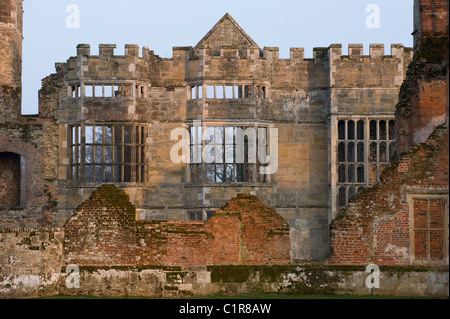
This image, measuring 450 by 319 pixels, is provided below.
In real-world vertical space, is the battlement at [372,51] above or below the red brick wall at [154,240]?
above

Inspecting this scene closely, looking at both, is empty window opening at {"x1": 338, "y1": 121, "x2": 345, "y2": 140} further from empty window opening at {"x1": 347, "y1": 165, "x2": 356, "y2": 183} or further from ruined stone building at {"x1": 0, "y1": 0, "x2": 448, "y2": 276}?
empty window opening at {"x1": 347, "y1": 165, "x2": 356, "y2": 183}

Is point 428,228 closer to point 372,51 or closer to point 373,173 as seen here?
point 373,173

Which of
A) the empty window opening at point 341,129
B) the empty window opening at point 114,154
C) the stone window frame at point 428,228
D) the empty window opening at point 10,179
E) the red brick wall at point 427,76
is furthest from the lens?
the empty window opening at point 10,179

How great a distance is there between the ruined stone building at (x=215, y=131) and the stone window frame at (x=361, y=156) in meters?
0.04

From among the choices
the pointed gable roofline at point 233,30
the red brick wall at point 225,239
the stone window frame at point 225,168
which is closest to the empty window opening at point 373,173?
the stone window frame at point 225,168

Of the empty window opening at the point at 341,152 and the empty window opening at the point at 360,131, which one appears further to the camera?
the empty window opening at the point at 341,152

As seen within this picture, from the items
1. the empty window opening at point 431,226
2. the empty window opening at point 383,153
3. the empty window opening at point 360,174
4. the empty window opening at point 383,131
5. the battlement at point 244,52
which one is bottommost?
the empty window opening at point 431,226

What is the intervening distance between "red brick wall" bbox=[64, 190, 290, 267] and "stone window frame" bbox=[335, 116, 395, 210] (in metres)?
11.6

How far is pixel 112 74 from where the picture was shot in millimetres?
29828

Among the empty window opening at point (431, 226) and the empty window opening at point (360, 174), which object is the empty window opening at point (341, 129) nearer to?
A: the empty window opening at point (360, 174)

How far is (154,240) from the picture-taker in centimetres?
1806

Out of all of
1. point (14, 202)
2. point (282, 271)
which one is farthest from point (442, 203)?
point (14, 202)

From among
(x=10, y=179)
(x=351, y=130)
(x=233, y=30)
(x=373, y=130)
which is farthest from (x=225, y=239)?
(x=233, y=30)

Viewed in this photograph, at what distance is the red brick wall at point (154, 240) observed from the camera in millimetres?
18062
